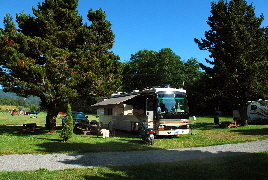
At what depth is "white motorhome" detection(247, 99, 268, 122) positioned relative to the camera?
26.0 meters

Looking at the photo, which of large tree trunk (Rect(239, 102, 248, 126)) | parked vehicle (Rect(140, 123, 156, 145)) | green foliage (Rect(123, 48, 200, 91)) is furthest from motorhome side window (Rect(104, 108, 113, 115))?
green foliage (Rect(123, 48, 200, 91))

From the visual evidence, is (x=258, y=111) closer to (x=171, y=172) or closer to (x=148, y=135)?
(x=148, y=135)

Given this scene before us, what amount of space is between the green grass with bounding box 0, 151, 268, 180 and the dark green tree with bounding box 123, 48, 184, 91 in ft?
120

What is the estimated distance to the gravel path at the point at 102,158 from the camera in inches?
314

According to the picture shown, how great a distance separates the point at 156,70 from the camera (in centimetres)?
4700

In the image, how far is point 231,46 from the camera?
2239 cm

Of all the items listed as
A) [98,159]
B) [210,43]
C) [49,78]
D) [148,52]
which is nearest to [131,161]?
[98,159]

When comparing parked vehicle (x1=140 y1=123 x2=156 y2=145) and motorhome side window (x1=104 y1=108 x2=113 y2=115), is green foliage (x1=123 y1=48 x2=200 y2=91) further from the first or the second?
parked vehicle (x1=140 y1=123 x2=156 y2=145)

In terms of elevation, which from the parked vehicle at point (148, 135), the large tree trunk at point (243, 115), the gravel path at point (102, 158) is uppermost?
the large tree trunk at point (243, 115)

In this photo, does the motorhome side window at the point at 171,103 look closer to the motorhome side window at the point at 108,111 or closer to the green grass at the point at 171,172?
the green grass at the point at 171,172

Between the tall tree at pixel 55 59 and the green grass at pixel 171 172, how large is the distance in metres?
9.10

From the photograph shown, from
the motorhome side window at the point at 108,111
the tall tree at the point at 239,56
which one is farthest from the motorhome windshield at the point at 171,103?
the tall tree at the point at 239,56

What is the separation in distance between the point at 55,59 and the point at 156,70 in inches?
1291

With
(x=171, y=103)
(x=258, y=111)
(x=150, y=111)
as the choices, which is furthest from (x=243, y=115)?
(x=150, y=111)
